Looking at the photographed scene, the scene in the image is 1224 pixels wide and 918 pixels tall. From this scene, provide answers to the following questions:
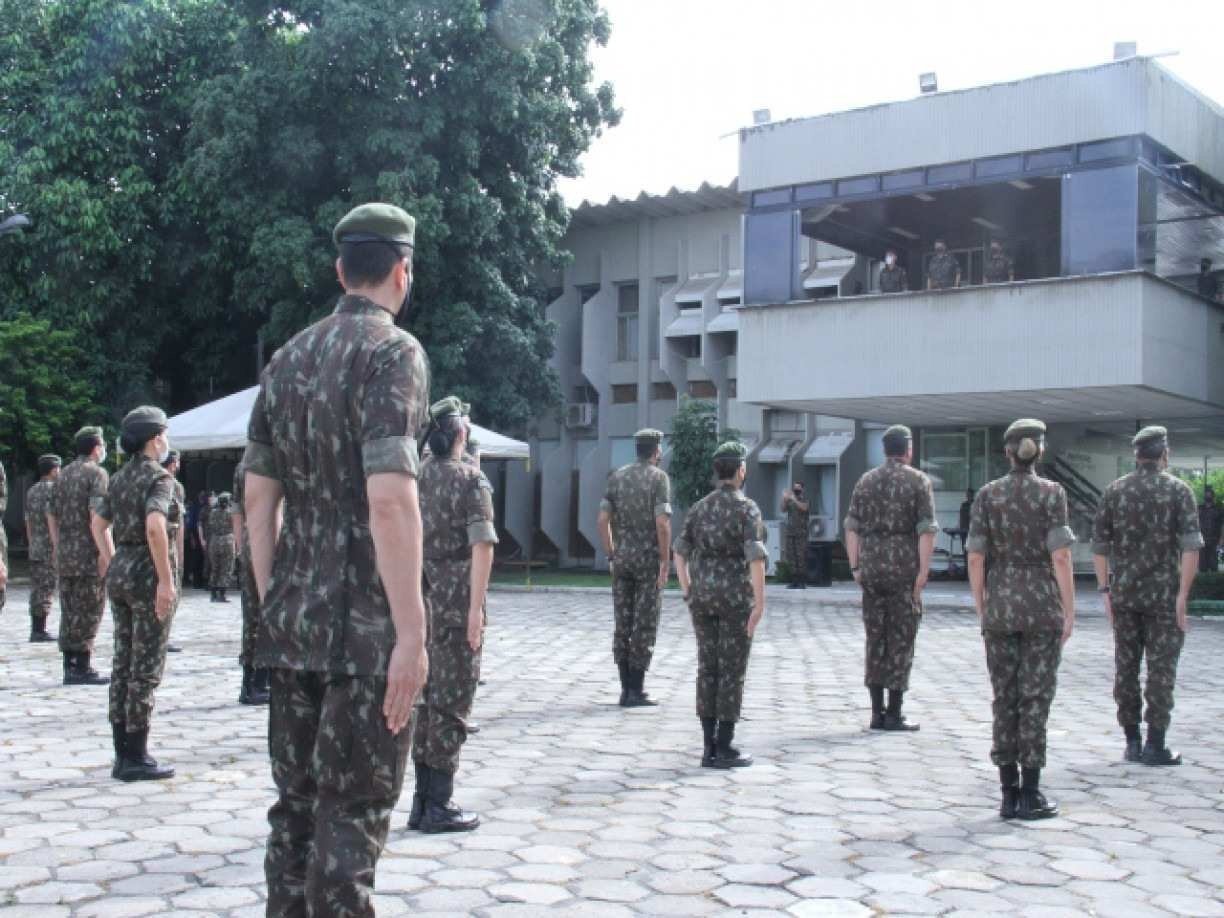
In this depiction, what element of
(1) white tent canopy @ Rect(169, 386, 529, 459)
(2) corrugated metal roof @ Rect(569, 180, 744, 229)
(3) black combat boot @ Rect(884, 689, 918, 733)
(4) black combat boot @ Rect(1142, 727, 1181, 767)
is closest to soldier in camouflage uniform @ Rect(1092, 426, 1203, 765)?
(4) black combat boot @ Rect(1142, 727, 1181, 767)

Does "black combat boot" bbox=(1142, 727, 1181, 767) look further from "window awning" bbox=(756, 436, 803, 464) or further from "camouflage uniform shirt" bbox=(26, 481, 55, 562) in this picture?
"window awning" bbox=(756, 436, 803, 464)

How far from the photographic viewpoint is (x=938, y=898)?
497 centimetres

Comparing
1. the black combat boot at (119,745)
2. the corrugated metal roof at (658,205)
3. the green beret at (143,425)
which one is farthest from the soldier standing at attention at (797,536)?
the black combat boot at (119,745)

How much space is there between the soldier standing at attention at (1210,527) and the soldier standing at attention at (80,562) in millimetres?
19515

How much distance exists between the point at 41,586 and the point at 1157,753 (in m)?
11.4

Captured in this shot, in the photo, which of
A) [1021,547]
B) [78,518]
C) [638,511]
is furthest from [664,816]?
[78,518]

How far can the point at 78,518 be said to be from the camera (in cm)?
1072

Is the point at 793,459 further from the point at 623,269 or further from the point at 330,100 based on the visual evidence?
the point at 330,100

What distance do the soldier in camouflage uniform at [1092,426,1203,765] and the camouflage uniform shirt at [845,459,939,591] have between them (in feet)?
3.93

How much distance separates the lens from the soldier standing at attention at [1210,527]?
24469 mm

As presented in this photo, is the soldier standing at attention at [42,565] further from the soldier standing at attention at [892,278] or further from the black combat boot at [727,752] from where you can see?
the soldier standing at attention at [892,278]

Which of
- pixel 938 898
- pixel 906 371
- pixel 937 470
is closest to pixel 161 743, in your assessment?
pixel 938 898

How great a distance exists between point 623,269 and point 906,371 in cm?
1347

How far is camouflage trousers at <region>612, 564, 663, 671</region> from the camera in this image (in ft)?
32.7
